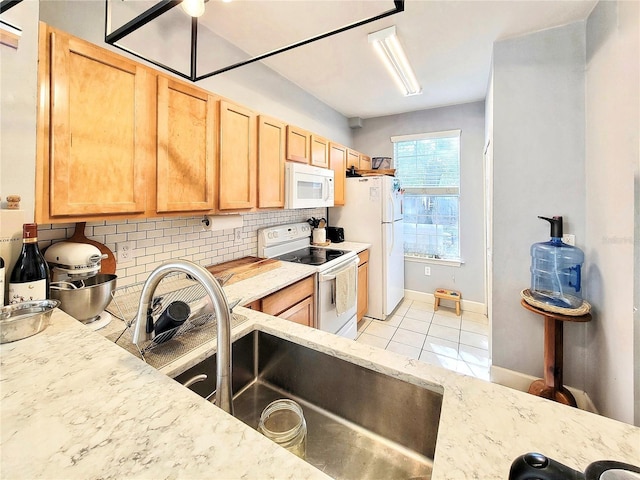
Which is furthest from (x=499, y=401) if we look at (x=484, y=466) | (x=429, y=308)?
(x=429, y=308)

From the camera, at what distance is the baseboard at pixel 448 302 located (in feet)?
12.4

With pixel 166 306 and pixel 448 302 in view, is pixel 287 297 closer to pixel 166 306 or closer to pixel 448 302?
pixel 166 306

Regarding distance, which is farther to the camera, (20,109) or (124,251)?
(124,251)

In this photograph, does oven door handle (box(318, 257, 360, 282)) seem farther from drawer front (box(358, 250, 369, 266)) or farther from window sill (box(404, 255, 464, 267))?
window sill (box(404, 255, 464, 267))

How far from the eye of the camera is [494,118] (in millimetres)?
2332

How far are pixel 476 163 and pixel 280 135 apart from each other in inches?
110

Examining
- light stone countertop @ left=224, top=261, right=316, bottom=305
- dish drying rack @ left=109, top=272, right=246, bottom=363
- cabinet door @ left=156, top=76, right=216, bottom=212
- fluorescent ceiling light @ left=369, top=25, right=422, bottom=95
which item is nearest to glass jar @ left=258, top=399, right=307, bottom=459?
dish drying rack @ left=109, top=272, right=246, bottom=363

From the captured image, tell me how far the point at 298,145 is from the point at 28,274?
7.00 ft

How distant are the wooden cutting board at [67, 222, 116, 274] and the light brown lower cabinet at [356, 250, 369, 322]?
7.69 ft

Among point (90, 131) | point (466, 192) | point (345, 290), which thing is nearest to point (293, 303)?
point (345, 290)

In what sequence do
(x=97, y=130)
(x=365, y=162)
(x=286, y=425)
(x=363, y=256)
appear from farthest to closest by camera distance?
1. (x=365, y=162)
2. (x=363, y=256)
3. (x=97, y=130)
4. (x=286, y=425)

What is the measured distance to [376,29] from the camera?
7.06 feet

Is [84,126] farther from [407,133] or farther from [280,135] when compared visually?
[407,133]

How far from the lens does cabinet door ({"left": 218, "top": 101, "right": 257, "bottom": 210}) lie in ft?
6.15
